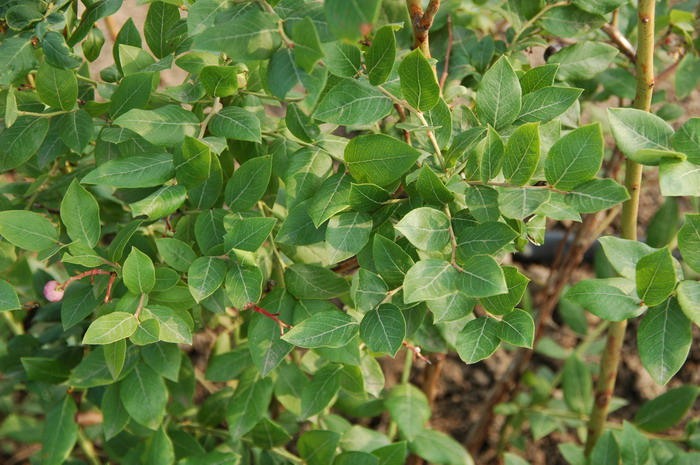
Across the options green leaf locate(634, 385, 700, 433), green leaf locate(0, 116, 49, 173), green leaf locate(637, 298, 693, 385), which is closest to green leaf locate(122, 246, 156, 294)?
green leaf locate(0, 116, 49, 173)

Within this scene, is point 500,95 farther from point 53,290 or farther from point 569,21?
point 53,290

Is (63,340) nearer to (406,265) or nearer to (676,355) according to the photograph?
(406,265)

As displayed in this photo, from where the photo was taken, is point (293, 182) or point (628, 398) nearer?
point (293, 182)

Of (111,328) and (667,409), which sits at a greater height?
(111,328)

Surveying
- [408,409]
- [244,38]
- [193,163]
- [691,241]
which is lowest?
[408,409]

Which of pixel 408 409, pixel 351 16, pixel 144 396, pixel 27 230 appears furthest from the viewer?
pixel 408 409

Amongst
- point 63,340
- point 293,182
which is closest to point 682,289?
point 293,182

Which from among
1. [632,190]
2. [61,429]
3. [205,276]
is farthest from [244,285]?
[632,190]
